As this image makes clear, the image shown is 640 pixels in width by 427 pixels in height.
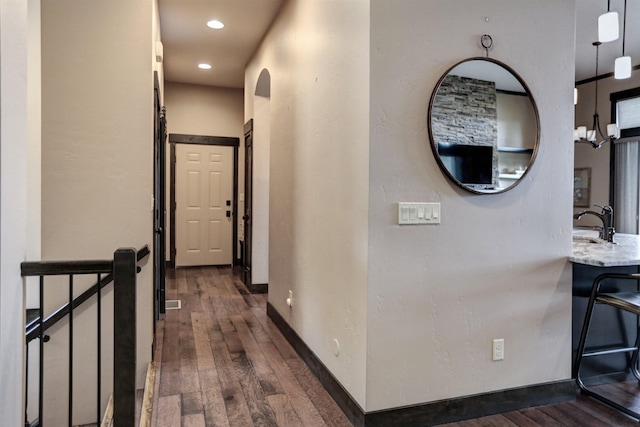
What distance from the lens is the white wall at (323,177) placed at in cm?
230

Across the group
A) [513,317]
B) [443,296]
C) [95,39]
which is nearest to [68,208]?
[95,39]

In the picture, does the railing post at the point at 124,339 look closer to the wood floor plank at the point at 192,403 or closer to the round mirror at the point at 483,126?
the wood floor plank at the point at 192,403

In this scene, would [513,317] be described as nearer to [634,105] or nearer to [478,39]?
[478,39]

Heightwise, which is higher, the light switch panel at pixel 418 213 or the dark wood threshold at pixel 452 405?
the light switch panel at pixel 418 213

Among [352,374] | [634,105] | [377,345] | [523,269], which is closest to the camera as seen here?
[377,345]

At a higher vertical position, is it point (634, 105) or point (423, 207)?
point (634, 105)

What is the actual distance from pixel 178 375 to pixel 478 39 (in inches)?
109

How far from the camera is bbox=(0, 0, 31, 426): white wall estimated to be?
1646 mm

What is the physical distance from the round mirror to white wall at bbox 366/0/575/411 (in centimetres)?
6

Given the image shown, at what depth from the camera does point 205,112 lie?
707 centimetres

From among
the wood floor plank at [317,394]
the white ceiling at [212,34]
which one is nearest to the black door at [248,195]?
the white ceiling at [212,34]

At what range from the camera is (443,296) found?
2.33m

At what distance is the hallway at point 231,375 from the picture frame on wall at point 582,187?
18.5ft

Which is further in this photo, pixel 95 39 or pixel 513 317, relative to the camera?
pixel 95 39
